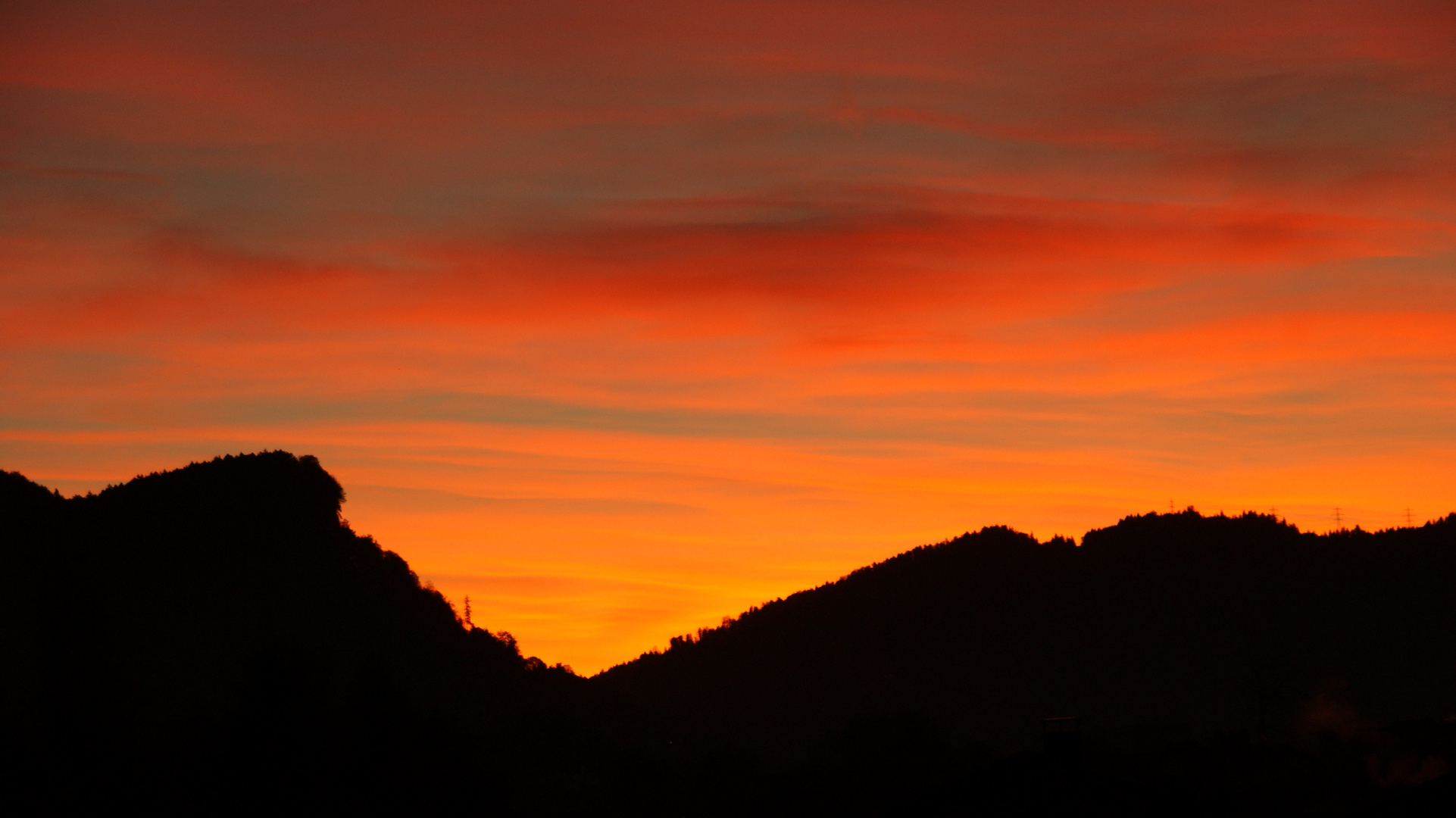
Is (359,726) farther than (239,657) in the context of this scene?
No

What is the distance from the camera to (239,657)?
468 ft

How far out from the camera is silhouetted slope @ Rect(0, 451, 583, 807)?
7919 cm

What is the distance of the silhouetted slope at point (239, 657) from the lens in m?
79.2

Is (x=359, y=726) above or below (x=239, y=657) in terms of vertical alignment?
below

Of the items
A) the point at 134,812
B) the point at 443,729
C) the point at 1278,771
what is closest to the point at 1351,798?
the point at 1278,771

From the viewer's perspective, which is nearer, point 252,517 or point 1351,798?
point 1351,798

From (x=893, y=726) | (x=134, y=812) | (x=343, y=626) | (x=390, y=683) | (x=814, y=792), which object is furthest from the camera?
(x=343, y=626)

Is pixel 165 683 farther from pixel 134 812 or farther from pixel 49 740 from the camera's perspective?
pixel 134 812

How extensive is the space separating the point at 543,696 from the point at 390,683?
87398 mm

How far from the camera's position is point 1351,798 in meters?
81.2

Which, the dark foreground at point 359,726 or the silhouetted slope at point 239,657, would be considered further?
the silhouetted slope at point 239,657

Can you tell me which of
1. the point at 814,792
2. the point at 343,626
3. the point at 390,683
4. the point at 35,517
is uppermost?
the point at 35,517

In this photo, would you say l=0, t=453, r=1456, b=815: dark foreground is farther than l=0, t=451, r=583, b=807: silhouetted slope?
No

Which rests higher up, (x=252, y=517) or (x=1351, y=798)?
(x=252, y=517)
